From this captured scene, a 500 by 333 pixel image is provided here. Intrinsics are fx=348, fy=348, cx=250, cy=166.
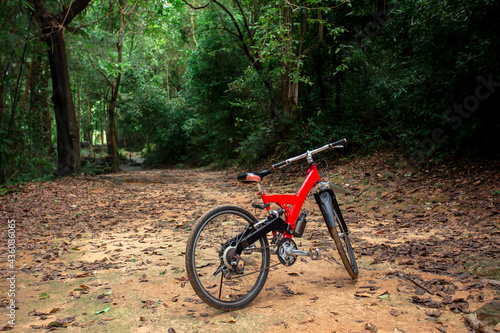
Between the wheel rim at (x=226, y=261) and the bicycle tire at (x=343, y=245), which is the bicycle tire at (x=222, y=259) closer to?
the wheel rim at (x=226, y=261)

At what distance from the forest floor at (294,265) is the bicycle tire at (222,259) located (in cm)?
16

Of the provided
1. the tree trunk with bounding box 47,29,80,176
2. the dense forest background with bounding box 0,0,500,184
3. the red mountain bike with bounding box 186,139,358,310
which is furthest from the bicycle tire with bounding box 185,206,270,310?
the tree trunk with bounding box 47,29,80,176

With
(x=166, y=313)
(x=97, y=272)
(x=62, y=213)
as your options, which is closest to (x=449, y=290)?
(x=166, y=313)

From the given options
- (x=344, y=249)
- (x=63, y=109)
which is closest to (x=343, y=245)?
(x=344, y=249)

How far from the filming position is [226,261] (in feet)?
9.30

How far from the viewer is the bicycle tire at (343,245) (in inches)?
129

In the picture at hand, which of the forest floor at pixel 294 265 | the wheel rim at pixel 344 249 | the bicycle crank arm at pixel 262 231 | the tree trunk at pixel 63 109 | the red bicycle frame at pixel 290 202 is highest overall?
the tree trunk at pixel 63 109

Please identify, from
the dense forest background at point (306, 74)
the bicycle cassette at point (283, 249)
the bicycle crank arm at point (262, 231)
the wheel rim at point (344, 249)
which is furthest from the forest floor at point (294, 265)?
the dense forest background at point (306, 74)

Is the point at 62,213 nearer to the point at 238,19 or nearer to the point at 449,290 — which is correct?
the point at 449,290

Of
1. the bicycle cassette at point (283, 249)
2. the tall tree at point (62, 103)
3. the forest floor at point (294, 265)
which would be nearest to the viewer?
the forest floor at point (294, 265)

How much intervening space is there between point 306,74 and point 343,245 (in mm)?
10226

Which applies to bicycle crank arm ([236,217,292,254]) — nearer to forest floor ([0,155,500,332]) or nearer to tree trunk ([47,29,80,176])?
forest floor ([0,155,500,332])

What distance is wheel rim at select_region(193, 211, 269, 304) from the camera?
9.33 feet

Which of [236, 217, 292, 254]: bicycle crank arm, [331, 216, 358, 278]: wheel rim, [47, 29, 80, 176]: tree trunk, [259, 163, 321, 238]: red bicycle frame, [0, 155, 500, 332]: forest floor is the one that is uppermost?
[47, 29, 80, 176]: tree trunk
